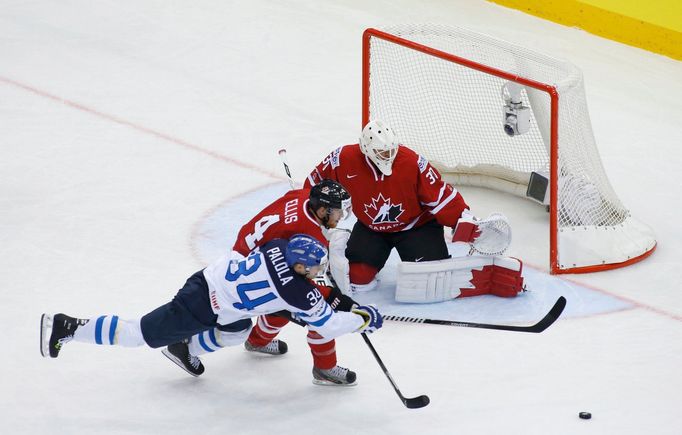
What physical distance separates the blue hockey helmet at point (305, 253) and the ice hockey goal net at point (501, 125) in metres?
1.45

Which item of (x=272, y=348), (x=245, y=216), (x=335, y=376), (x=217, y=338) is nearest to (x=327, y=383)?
(x=335, y=376)

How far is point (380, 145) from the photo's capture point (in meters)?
4.56

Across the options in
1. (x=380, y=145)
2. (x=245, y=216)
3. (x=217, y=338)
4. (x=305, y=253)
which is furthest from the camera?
(x=245, y=216)

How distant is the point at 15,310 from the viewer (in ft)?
14.8

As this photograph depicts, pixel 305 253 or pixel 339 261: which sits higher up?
pixel 305 253

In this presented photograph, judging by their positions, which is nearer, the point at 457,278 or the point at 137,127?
the point at 457,278

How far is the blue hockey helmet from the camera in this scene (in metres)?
3.75

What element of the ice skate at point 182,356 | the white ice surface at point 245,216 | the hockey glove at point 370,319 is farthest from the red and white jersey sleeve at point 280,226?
the white ice surface at point 245,216

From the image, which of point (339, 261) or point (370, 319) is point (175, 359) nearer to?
point (370, 319)

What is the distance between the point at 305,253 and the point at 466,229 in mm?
1113

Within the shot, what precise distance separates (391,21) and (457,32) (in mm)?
2197

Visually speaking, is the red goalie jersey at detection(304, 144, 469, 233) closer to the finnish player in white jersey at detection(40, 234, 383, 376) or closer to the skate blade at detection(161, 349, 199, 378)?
the finnish player in white jersey at detection(40, 234, 383, 376)

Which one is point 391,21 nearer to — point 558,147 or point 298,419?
point 558,147

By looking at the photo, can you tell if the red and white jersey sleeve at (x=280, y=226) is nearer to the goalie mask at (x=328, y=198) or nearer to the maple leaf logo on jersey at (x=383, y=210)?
the goalie mask at (x=328, y=198)
